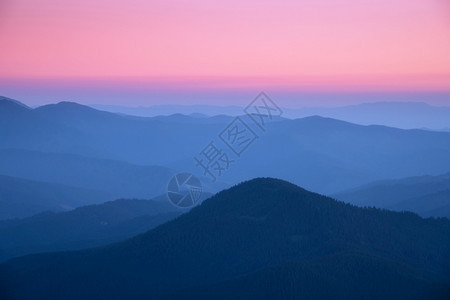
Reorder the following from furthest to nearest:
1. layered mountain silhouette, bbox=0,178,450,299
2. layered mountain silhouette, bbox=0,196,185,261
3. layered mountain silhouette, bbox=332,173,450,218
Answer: layered mountain silhouette, bbox=332,173,450,218, layered mountain silhouette, bbox=0,196,185,261, layered mountain silhouette, bbox=0,178,450,299

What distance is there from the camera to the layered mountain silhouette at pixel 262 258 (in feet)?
213

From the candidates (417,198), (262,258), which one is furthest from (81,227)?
(417,198)

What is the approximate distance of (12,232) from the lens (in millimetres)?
149500

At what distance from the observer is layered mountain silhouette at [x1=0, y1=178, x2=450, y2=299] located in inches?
2559

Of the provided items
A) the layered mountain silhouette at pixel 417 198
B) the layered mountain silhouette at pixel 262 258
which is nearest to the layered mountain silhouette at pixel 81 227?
the layered mountain silhouette at pixel 262 258

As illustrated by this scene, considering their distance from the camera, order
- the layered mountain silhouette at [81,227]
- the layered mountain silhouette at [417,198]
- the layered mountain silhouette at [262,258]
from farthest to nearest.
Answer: the layered mountain silhouette at [417,198]
the layered mountain silhouette at [81,227]
the layered mountain silhouette at [262,258]

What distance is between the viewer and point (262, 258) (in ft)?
250

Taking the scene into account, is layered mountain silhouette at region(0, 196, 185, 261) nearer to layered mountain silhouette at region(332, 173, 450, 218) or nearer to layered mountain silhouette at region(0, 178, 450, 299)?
layered mountain silhouette at region(0, 178, 450, 299)

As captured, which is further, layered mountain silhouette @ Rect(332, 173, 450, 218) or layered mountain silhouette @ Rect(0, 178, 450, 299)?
layered mountain silhouette @ Rect(332, 173, 450, 218)

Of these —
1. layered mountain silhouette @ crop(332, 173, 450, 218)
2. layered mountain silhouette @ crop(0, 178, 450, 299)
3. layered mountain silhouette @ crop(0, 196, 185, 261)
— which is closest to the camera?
layered mountain silhouette @ crop(0, 178, 450, 299)

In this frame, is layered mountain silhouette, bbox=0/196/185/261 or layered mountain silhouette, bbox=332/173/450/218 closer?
layered mountain silhouette, bbox=0/196/185/261

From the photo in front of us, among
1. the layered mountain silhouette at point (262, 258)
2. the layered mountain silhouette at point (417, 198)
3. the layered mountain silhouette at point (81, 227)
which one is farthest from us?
the layered mountain silhouette at point (417, 198)

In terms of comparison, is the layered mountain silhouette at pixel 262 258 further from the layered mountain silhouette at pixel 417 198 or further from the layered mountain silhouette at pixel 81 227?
the layered mountain silhouette at pixel 417 198

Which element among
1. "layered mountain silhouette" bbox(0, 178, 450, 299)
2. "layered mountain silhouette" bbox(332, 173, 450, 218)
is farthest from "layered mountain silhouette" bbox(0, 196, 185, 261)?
"layered mountain silhouette" bbox(332, 173, 450, 218)
